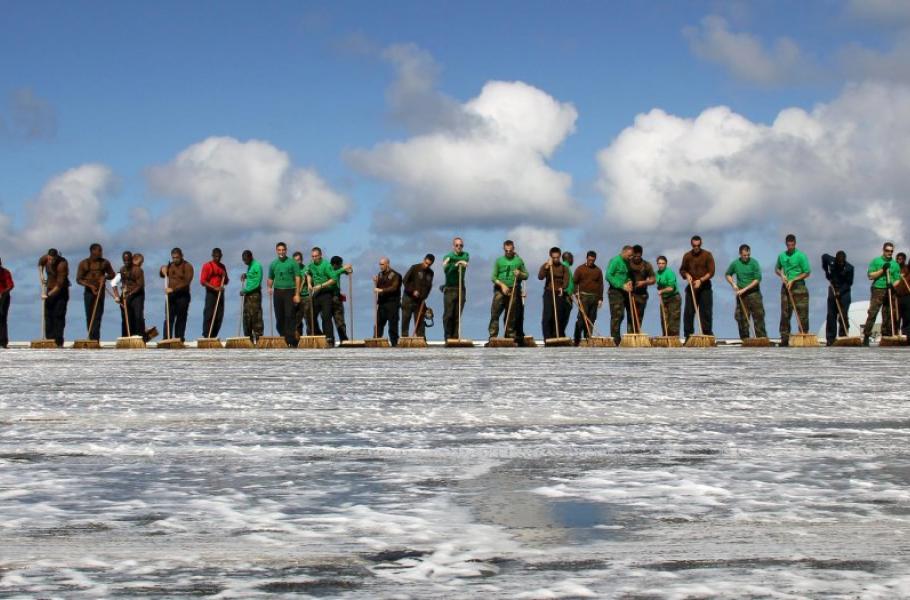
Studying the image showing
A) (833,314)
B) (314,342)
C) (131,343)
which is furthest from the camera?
(833,314)

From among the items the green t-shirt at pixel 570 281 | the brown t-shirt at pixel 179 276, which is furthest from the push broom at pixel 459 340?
the brown t-shirt at pixel 179 276

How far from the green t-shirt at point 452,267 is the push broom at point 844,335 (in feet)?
20.5

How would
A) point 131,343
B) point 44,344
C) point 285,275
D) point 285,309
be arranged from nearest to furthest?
point 131,343, point 285,275, point 285,309, point 44,344

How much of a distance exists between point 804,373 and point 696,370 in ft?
2.76

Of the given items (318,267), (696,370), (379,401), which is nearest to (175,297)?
(318,267)

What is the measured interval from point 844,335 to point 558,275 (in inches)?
202

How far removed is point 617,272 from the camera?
21.3 m

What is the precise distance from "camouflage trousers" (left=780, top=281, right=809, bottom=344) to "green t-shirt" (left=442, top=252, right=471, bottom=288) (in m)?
5.36

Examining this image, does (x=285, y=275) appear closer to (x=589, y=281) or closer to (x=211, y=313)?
(x=211, y=313)

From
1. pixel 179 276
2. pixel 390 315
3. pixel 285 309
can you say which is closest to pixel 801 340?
pixel 390 315

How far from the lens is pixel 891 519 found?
2031 mm

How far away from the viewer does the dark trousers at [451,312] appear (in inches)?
861

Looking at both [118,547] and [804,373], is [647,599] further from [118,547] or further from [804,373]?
[804,373]

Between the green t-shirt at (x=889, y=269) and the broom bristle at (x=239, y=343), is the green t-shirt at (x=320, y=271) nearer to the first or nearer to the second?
the broom bristle at (x=239, y=343)
